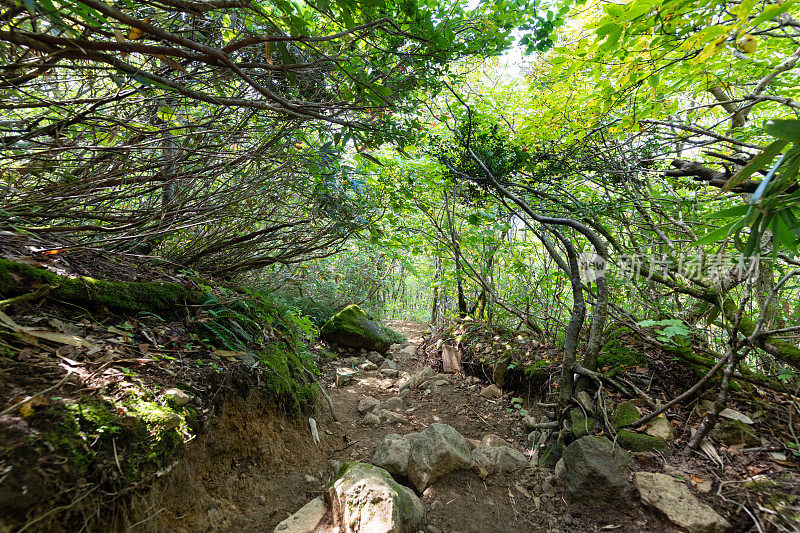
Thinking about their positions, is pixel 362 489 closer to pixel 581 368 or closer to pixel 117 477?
pixel 117 477

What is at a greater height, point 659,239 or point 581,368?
point 659,239

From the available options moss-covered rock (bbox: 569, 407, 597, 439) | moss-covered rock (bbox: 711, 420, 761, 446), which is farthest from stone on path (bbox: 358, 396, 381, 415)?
moss-covered rock (bbox: 711, 420, 761, 446)

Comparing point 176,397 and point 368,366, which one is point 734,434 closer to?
point 176,397

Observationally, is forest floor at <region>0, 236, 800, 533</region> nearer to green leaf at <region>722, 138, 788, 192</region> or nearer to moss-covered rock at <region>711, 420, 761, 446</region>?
moss-covered rock at <region>711, 420, 761, 446</region>

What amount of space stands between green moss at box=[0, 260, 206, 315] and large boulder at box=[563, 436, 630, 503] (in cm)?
336

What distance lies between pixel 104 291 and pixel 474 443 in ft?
11.2

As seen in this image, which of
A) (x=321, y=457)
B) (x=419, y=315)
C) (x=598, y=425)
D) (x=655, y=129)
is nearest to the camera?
(x=598, y=425)

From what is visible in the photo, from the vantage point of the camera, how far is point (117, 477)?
1.48 metres

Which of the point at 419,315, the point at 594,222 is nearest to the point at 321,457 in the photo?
the point at 594,222

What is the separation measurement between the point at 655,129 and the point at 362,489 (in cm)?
422

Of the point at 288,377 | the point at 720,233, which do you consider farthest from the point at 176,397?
the point at 720,233

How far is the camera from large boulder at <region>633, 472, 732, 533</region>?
184 centimetres

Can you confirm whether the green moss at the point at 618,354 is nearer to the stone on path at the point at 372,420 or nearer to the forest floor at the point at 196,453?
the forest floor at the point at 196,453

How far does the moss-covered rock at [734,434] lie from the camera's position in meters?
2.31
